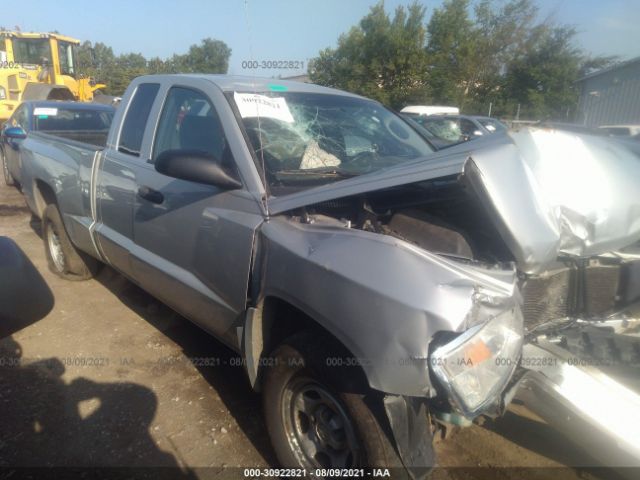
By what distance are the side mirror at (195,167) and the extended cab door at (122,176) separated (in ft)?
3.11

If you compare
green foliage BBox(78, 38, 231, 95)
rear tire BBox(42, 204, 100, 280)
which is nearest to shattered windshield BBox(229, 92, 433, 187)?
rear tire BBox(42, 204, 100, 280)

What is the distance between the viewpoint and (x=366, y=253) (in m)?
1.77

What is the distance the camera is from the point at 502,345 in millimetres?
1691

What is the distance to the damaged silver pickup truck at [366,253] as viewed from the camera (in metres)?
1.66

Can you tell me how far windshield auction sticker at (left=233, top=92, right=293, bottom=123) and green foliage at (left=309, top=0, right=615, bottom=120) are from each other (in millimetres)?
20289

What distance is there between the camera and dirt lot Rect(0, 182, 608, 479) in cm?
245

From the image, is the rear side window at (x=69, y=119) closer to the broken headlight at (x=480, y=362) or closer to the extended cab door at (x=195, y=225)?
the extended cab door at (x=195, y=225)

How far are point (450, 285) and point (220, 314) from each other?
4.49ft

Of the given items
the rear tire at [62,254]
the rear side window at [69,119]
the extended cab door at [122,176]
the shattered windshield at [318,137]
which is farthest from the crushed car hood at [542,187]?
the rear side window at [69,119]

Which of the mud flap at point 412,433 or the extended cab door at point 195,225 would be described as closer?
the mud flap at point 412,433

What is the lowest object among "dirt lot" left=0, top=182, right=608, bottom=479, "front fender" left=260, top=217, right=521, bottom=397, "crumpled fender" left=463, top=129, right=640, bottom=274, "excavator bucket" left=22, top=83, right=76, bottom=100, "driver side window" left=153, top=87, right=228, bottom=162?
"dirt lot" left=0, top=182, right=608, bottom=479

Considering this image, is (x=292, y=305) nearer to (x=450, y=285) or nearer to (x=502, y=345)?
(x=450, y=285)

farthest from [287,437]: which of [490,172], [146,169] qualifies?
[146,169]

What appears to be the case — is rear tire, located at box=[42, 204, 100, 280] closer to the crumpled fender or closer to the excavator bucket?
the crumpled fender
